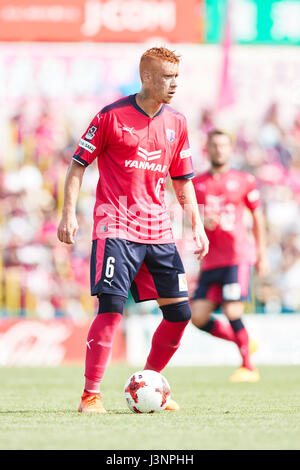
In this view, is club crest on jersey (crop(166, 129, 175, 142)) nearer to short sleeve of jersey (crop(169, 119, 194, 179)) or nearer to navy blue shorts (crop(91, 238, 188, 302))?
short sleeve of jersey (crop(169, 119, 194, 179))

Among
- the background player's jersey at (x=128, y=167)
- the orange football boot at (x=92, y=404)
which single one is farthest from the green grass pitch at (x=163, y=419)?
the background player's jersey at (x=128, y=167)

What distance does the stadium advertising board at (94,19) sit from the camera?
1673 cm

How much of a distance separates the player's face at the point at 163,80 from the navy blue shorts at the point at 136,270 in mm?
966

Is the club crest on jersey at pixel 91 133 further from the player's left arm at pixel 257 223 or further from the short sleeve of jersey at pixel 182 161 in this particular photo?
the player's left arm at pixel 257 223

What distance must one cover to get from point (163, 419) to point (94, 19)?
12894 mm

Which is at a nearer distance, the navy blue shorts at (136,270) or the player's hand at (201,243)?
the navy blue shorts at (136,270)

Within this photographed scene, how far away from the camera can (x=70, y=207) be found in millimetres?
5508

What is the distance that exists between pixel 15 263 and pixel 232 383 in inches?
235

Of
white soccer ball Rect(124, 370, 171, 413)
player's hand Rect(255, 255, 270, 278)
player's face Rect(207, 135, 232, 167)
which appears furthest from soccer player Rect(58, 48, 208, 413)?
player's hand Rect(255, 255, 270, 278)

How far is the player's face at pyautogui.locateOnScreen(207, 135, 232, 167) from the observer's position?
343 inches

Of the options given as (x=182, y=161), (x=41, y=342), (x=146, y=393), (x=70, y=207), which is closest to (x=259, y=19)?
(x=41, y=342)

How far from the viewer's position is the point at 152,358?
239 inches

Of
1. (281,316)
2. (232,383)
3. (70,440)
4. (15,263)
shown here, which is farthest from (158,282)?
(15,263)

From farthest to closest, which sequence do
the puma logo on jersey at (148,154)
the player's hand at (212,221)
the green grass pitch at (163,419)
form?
the player's hand at (212,221), the puma logo on jersey at (148,154), the green grass pitch at (163,419)
